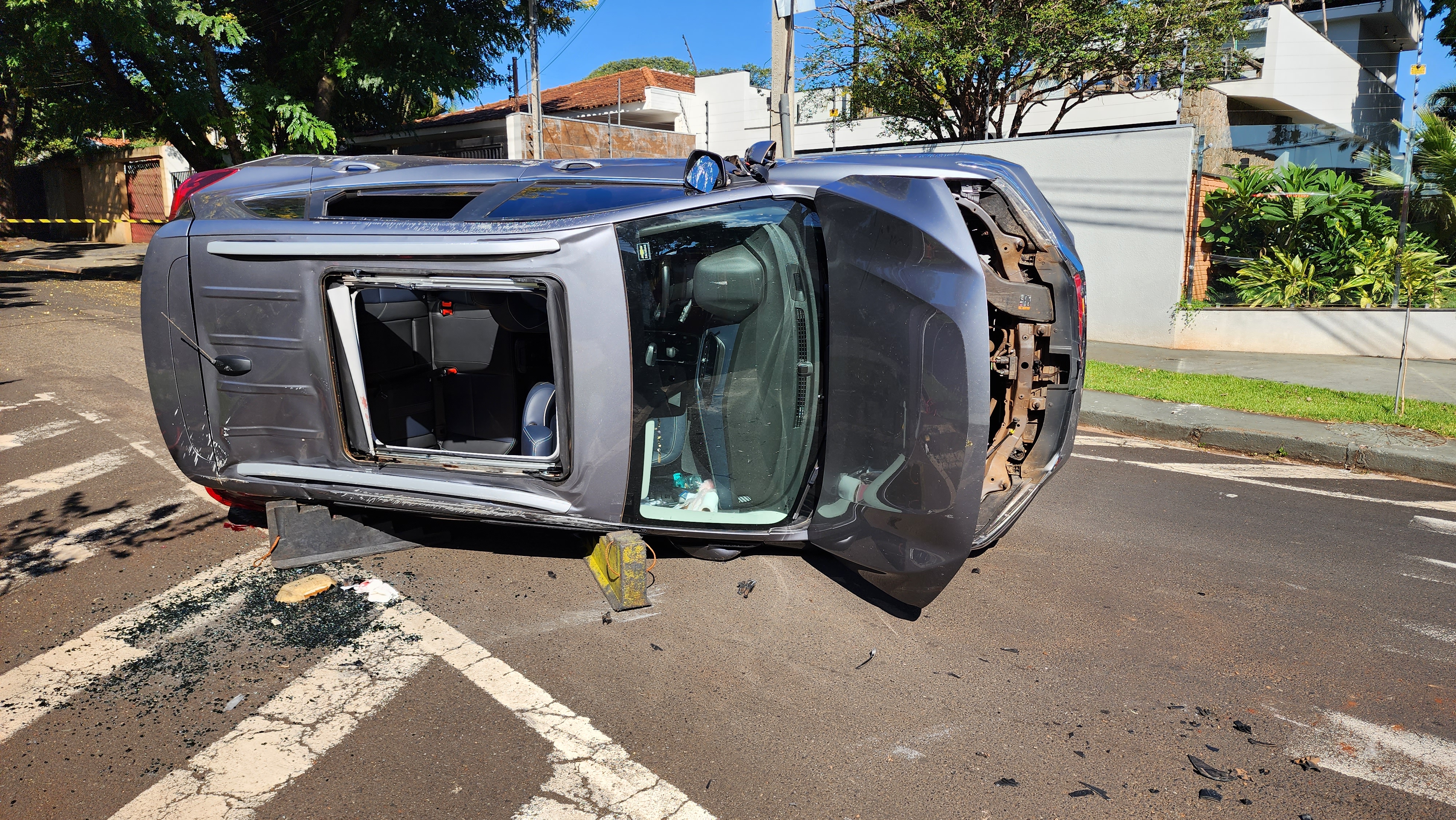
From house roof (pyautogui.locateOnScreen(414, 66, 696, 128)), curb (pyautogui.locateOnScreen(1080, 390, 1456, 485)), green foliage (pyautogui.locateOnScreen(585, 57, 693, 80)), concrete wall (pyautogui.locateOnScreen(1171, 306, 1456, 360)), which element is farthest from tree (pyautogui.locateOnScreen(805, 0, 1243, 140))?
green foliage (pyautogui.locateOnScreen(585, 57, 693, 80))

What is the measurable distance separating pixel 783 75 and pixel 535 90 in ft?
31.8

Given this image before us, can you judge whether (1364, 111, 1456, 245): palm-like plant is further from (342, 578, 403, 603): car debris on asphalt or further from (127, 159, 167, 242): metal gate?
(127, 159, 167, 242): metal gate

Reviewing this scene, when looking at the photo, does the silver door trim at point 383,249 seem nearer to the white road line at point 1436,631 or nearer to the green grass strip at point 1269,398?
the white road line at point 1436,631

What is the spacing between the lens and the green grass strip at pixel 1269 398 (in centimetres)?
760

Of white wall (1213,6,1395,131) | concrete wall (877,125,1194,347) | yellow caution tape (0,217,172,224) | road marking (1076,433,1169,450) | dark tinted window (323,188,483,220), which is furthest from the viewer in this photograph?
yellow caution tape (0,217,172,224)

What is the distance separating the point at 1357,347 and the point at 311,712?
11548 mm

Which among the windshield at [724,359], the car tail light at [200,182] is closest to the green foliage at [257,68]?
the car tail light at [200,182]

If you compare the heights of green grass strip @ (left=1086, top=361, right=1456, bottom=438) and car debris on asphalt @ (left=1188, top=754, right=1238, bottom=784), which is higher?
green grass strip @ (left=1086, top=361, right=1456, bottom=438)

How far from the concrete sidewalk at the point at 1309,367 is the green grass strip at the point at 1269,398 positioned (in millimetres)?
335

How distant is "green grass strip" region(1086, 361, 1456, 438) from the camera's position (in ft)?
24.9

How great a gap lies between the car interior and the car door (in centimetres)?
170

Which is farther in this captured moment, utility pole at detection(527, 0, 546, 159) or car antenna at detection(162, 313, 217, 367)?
utility pole at detection(527, 0, 546, 159)

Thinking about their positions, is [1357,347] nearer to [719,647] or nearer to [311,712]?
[719,647]

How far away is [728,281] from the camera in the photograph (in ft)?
12.8
